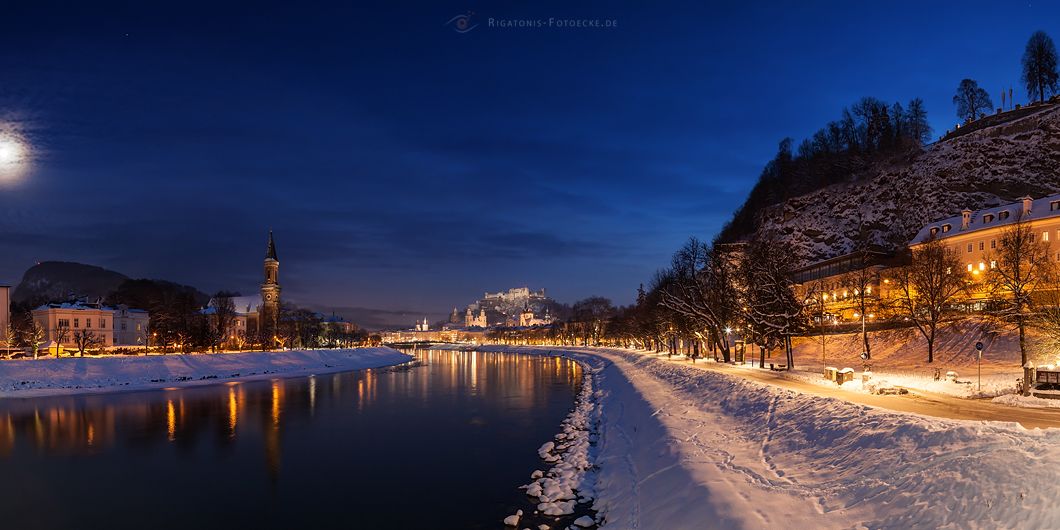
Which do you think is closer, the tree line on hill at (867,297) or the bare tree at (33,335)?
the tree line on hill at (867,297)

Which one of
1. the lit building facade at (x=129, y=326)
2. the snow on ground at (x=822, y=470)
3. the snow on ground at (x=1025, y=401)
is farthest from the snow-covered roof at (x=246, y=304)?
the snow on ground at (x=1025, y=401)

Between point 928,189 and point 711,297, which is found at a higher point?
point 928,189

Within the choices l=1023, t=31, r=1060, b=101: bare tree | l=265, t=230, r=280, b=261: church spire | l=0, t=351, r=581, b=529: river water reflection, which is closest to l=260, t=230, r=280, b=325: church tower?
l=265, t=230, r=280, b=261: church spire

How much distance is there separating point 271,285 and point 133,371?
73.9 m

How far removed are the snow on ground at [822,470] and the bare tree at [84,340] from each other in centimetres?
8616

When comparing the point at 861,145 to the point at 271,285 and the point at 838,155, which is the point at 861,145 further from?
the point at 271,285

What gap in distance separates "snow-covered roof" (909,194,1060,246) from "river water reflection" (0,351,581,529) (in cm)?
6713

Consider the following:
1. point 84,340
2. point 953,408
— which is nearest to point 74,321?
point 84,340

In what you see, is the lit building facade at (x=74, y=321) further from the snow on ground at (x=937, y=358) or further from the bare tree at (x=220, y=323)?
the snow on ground at (x=937, y=358)

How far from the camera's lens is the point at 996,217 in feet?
260

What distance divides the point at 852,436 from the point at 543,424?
21.2 meters

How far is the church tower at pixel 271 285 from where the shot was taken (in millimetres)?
136500

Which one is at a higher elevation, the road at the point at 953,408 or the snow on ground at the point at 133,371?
the road at the point at 953,408

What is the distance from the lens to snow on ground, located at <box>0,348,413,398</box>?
58500 millimetres
